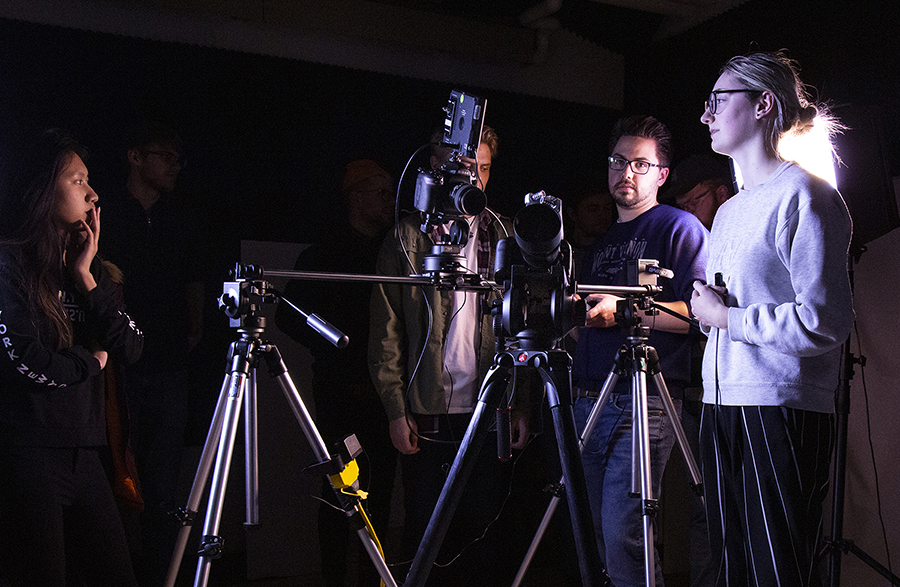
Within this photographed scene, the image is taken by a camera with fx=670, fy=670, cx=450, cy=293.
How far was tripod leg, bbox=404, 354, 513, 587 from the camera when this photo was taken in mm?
1492

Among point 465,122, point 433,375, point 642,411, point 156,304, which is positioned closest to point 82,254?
point 156,304

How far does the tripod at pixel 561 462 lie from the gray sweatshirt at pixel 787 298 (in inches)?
16.4

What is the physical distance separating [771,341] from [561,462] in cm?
53

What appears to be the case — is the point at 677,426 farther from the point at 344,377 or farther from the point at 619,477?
the point at 344,377

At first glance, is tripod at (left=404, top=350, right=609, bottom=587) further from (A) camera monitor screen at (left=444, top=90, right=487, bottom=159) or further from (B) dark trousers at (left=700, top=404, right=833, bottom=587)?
(A) camera monitor screen at (left=444, top=90, right=487, bottom=159)

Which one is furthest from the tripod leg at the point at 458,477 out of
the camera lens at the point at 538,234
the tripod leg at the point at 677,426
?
the tripod leg at the point at 677,426

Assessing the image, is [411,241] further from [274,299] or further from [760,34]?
[760,34]

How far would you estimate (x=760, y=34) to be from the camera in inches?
141

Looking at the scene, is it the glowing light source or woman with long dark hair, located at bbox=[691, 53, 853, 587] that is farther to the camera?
the glowing light source

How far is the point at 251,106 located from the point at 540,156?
1778 mm

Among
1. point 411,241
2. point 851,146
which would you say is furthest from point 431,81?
point 851,146

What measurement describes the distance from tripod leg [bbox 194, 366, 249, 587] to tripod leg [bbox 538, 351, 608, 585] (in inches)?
33.6

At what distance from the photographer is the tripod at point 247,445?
178cm

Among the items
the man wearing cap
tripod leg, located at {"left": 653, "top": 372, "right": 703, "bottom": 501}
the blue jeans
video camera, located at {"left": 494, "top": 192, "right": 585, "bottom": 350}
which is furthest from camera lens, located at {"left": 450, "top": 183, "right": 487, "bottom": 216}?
the man wearing cap
